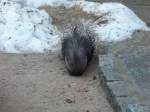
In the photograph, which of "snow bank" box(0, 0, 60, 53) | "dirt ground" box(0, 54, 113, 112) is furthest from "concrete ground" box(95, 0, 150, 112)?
"snow bank" box(0, 0, 60, 53)

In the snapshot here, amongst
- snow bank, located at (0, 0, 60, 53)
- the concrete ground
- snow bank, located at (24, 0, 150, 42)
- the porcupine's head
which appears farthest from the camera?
snow bank, located at (24, 0, 150, 42)

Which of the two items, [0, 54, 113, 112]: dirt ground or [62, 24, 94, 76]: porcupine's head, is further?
[62, 24, 94, 76]: porcupine's head

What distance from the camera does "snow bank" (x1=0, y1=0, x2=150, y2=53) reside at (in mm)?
6859

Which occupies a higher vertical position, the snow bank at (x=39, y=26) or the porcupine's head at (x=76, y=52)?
the porcupine's head at (x=76, y=52)

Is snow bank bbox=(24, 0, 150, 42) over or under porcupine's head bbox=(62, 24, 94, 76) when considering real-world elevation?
under

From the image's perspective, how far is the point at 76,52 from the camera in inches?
231

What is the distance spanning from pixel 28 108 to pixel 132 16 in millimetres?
3331

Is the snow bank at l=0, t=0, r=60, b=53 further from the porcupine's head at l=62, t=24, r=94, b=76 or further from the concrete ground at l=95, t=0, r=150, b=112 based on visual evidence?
the concrete ground at l=95, t=0, r=150, b=112

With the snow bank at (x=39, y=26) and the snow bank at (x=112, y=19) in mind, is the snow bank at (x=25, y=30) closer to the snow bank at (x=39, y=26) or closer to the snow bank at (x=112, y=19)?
the snow bank at (x=39, y=26)

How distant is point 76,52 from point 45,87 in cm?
61

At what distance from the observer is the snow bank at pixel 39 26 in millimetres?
6859

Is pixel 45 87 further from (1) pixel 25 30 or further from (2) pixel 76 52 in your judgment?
(1) pixel 25 30

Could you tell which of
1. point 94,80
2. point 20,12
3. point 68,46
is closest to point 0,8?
point 20,12

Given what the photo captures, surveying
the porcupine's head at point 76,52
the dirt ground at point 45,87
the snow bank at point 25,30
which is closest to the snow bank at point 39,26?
the snow bank at point 25,30
